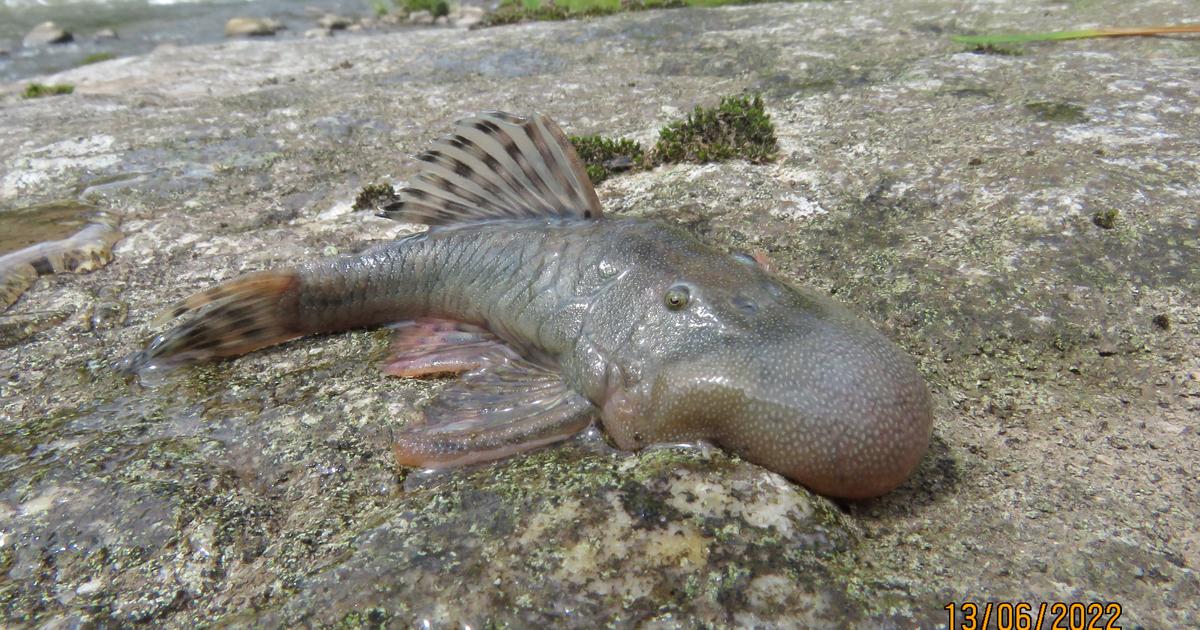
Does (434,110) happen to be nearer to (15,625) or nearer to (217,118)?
(217,118)

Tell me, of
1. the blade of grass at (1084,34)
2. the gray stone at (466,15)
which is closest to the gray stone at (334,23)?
the gray stone at (466,15)

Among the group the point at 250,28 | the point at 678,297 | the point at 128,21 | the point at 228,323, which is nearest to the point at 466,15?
the point at 250,28

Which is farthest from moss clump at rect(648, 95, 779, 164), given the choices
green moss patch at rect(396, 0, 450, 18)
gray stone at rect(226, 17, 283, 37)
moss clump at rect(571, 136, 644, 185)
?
gray stone at rect(226, 17, 283, 37)

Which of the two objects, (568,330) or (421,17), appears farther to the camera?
(421,17)

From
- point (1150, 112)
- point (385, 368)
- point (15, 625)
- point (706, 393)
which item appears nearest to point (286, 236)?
point (385, 368)

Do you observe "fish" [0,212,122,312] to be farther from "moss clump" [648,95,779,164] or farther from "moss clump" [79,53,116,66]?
"moss clump" [79,53,116,66]

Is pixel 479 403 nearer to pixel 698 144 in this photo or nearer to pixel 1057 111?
pixel 698 144
